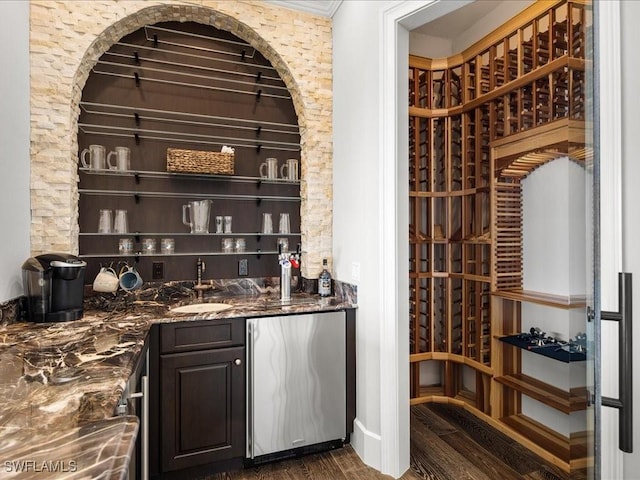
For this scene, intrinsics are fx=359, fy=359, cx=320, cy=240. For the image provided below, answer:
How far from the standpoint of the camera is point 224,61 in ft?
9.03

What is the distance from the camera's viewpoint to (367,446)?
2.19 m

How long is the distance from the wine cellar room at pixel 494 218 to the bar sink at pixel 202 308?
59.7 inches

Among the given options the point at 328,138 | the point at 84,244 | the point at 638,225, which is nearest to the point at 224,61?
the point at 328,138

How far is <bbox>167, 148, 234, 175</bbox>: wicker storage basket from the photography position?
8.05ft

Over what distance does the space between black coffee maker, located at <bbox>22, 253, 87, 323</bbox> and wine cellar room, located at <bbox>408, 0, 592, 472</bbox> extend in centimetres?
232

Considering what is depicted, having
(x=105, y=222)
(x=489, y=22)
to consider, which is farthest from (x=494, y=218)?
(x=105, y=222)

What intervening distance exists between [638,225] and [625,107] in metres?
0.36

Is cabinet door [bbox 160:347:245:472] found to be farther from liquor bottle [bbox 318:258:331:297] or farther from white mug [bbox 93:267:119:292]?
liquor bottle [bbox 318:258:331:297]

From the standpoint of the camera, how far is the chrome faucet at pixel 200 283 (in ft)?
8.61

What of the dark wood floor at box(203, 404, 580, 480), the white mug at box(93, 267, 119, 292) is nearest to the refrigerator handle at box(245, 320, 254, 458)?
the dark wood floor at box(203, 404, 580, 480)

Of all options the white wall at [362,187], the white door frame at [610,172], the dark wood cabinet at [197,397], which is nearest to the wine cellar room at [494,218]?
the white wall at [362,187]

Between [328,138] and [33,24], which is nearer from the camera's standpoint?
[33,24]

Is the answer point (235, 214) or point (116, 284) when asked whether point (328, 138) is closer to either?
point (235, 214)

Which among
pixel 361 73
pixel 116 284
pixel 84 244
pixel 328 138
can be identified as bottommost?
pixel 116 284
